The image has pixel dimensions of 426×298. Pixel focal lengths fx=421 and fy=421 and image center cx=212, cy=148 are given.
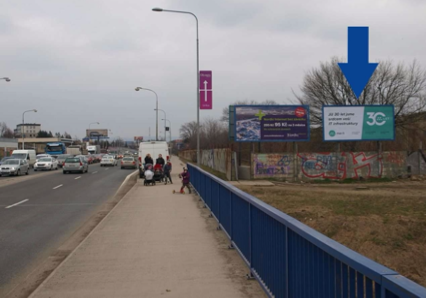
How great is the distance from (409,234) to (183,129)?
133351 millimetres

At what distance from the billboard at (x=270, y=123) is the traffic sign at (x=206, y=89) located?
5507mm

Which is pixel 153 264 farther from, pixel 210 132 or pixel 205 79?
pixel 210 132

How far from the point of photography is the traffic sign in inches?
898

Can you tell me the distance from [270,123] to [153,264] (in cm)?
2263

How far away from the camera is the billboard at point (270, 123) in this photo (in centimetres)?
2839

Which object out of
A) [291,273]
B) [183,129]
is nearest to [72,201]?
[291,273]

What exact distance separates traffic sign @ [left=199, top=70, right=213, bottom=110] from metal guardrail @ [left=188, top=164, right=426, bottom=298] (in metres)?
16.0

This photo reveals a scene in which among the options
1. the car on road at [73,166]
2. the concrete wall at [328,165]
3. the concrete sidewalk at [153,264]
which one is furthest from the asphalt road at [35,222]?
the car on road at [73,166]

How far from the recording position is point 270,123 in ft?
93.7

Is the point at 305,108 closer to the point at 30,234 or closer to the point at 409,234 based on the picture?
the point at 409,234

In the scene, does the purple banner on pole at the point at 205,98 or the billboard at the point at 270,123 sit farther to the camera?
the billboard at the point at 270,123

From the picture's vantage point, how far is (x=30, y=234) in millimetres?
9836

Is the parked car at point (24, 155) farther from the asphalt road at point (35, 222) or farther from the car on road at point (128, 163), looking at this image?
the asphalt road at point (35, 222)

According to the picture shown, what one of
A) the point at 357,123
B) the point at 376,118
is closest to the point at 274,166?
the point at 357,123
